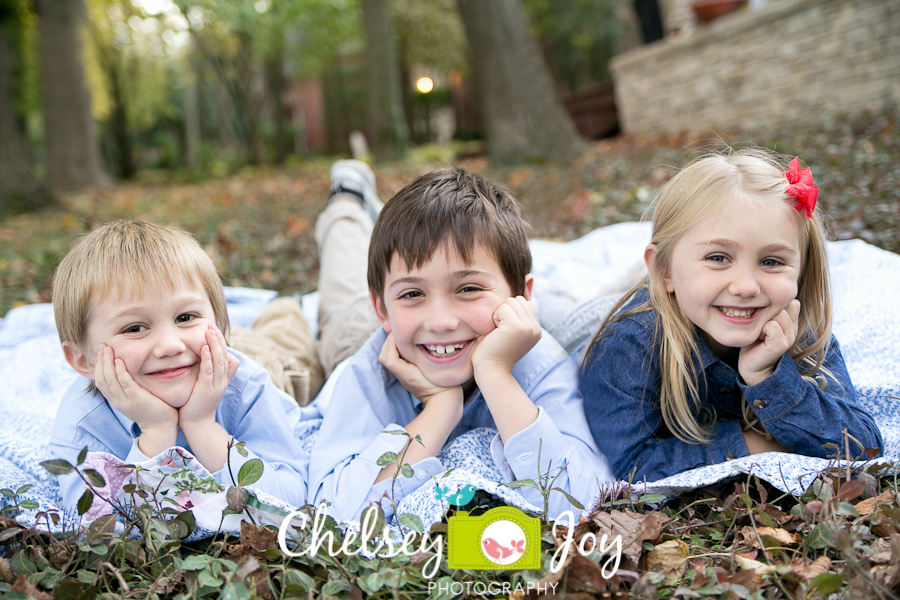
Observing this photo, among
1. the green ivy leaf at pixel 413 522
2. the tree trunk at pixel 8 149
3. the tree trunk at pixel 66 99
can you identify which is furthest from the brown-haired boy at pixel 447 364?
the tree trunk at pixel 66 99

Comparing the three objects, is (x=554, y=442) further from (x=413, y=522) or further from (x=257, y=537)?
(x=257, y=537)

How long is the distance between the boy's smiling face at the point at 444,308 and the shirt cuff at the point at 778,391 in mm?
789

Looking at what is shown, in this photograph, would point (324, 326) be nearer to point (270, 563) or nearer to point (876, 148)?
point (270, 563)

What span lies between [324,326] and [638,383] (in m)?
1.72

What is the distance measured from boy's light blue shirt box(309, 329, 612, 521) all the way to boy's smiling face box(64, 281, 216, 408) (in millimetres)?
459

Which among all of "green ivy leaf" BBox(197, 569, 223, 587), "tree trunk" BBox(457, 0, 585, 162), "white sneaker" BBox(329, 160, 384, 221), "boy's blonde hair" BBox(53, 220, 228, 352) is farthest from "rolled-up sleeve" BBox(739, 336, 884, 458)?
"tree trunk" BBox(457, 0, 585, 162)

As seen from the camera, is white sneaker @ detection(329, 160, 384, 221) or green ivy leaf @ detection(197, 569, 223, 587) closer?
green ivy leaf @ detection(197, 569, 223, 587)

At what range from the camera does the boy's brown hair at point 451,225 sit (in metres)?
1.94

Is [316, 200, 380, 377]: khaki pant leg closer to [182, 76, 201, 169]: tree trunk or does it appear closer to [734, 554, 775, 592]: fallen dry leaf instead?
[734, 554, 775, 592]: fallen dry leaf

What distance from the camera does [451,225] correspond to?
6.40 feet

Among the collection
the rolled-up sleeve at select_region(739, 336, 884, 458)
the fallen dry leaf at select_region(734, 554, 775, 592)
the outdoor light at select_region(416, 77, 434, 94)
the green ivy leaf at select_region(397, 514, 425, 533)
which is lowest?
the fallen dry leaf at select_region(734, 554, 775, 592)

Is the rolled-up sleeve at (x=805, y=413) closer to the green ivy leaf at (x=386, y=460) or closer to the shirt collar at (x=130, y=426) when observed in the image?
the green ivy leaf at (x=386, y=460)

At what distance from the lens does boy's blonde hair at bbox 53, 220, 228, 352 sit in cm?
184

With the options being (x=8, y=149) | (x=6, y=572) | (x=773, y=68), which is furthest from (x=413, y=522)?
(x=8, y=149)
